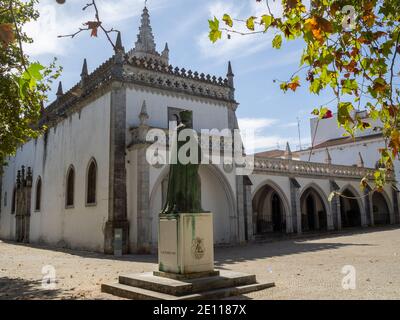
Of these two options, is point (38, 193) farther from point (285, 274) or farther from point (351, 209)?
point (351, 209)

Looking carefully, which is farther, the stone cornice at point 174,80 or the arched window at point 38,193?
the arched window at point 38,193

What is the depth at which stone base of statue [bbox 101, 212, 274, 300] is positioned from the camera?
22.1 feet

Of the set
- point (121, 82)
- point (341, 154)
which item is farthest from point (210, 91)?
point (341, 154)

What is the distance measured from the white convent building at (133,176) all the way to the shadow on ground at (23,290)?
19.1 feet

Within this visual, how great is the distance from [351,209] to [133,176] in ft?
64.3

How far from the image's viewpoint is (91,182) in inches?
730

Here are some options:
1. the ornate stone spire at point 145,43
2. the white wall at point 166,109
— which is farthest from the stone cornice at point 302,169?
the ornate stone spire at point 145,43

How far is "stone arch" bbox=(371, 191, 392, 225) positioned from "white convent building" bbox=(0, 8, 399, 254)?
3339 mm

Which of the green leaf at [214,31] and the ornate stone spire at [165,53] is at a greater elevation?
the ornate stone spire at [165,53]

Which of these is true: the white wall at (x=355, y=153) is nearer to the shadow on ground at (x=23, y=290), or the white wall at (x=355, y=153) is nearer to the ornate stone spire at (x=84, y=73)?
the ornate stone spire at (x=84, y=73)

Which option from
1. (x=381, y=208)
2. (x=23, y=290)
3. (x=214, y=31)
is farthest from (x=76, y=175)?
(x=381, y=208)

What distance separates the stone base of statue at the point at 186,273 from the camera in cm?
673

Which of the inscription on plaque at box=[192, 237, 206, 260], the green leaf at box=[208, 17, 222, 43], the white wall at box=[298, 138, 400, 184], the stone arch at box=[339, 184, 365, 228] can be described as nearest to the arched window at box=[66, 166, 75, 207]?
the inscription on plaque at box=[192, 237, 206, 260]
